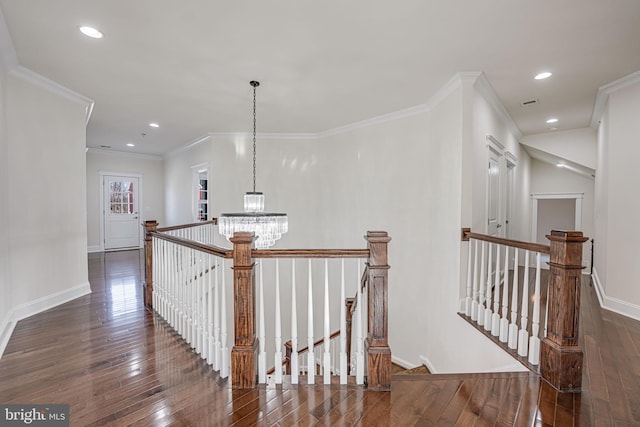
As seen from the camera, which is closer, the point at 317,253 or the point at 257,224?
the point at 317,253

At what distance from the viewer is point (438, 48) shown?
2701mm

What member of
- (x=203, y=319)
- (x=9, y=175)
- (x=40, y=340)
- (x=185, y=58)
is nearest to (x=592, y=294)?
(x=203, y=319)

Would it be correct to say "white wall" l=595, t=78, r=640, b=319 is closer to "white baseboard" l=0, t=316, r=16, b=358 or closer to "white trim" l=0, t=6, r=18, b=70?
"white trim" l=0, t=6, r=18, b=70

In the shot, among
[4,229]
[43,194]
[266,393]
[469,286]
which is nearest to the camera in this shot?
[266,393]

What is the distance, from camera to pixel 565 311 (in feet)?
6.49

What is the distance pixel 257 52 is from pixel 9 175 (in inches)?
112

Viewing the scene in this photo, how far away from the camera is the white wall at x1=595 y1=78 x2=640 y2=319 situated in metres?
3.29

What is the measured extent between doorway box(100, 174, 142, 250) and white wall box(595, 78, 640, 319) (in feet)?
31.7

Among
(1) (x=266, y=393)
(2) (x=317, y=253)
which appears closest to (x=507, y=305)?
(2) (x=317, y=253)

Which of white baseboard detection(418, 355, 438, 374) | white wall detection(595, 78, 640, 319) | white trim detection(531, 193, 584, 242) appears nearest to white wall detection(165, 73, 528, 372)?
white baseboard detection(418, 355, 438, 374)

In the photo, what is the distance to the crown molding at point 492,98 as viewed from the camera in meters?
3.35

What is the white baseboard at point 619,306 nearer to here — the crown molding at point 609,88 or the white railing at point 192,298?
the crown molding at point 609,88

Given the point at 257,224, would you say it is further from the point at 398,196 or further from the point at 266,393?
the point at 398,196

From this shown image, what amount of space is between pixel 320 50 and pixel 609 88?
11.8 ft
